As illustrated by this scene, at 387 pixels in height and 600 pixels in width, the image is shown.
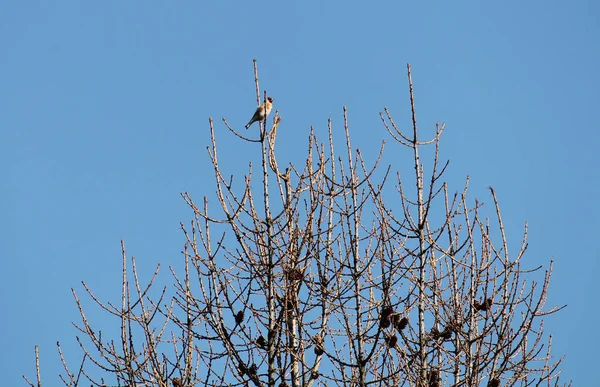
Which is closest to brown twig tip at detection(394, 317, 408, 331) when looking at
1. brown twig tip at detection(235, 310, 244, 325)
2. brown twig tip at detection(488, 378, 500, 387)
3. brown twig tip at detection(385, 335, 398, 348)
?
brown twig tip at detection(385, 335, 398, 348)

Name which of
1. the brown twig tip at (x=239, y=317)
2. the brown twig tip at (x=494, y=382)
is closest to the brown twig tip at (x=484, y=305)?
the brown twig tip at (x=494, y=382)

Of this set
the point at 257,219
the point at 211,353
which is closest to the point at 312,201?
the point at 257,219

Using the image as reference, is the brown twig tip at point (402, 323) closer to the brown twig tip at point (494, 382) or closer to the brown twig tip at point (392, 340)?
the brown twig tip at point (392, 340)

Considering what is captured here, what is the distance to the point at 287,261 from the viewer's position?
7246 millimetres

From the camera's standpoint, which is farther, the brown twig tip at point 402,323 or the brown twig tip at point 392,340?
the brown twig tip at point 402,323

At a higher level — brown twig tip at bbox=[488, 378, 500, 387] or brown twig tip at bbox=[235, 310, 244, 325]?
brown twig tip at bbox=[235, 310, 244, 325]

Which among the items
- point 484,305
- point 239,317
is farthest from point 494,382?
point 239,317

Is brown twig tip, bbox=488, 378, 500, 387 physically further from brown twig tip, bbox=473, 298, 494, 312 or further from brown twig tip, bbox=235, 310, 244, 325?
brown twig tip, bbox=235, 310, 244, 325

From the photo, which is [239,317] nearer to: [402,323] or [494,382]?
[402,323]

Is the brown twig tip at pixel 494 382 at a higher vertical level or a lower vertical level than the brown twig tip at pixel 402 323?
lower

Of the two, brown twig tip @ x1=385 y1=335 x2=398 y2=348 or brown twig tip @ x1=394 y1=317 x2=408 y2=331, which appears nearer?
brown twig tip @ x1=385 y1=335 x2=398 y2=348

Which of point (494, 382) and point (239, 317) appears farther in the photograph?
point (239, 317)

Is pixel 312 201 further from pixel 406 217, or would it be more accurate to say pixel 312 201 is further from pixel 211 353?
pixel 211 353

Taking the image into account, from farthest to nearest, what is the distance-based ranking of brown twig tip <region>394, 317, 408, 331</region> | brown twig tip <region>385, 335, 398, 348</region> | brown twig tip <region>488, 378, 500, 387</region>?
1. brown twig tip <region>394, 317, 408, 331</region>
2. brown twig tip <region>385, 335, 398, 348</region>
3. brown twig tip <region>488, 378, 500, 387</region>
